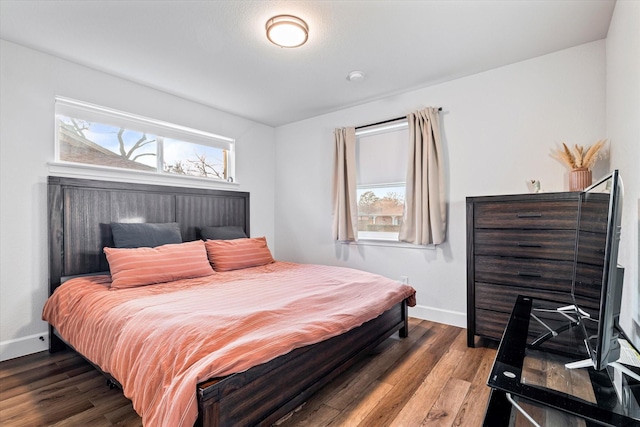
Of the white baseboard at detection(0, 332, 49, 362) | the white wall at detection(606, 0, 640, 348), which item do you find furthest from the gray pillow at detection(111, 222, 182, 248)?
the white wall at detection(606, 0, 640, 348)

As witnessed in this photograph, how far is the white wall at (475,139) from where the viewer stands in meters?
2.55

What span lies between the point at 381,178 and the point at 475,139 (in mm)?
1072

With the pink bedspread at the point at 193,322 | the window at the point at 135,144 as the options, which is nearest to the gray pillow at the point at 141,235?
the pink bedspread at the point at 193,322

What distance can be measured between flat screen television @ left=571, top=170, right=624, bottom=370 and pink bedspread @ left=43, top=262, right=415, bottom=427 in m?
1.15

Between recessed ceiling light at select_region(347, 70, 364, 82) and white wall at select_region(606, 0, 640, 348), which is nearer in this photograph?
white wall at select_region(606, 0, 640, 348)

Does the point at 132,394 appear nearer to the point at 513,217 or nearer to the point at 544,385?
the point at 544,385

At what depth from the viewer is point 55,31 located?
2.28m

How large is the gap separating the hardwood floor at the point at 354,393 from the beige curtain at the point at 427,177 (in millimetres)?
1118

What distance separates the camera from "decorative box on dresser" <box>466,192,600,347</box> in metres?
2.22

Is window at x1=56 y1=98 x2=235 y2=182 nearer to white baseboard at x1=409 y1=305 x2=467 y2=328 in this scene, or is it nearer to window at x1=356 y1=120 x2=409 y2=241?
window at x1=356 y1=120 x2=409 y2=241

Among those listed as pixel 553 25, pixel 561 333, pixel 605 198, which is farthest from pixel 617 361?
pixel 553 25

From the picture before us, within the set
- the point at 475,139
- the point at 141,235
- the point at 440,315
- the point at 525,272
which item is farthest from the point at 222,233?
the point at 525,272

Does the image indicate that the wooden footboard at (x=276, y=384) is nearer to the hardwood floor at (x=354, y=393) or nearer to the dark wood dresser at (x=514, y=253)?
the hardwood floor at (x=354, y=393)

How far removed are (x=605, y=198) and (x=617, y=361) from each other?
1.94ft
